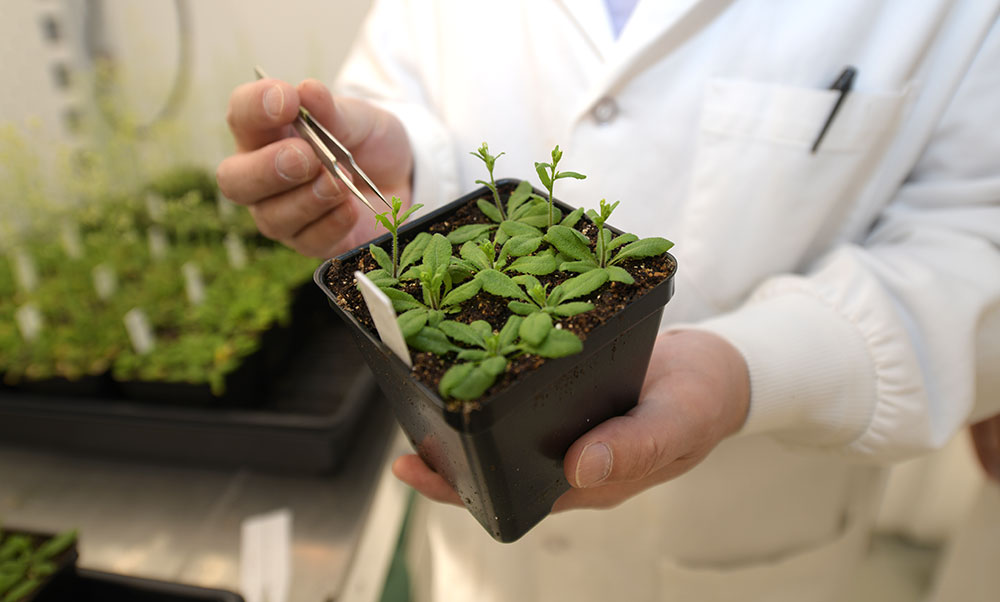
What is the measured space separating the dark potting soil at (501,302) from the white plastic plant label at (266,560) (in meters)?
0.52

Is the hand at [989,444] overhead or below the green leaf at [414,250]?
below

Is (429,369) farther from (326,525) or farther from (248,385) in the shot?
(248,385)

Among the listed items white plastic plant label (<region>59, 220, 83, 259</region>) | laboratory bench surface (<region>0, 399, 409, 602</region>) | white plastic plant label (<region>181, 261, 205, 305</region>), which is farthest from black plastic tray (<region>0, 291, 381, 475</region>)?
white plastic plant label (<region>59, 220, 83, 259</region>)

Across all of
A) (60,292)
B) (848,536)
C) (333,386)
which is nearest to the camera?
(848,536)

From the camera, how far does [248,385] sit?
40.4 inches

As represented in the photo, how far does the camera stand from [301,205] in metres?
0.61

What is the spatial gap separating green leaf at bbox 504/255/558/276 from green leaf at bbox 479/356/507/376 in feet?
0.27

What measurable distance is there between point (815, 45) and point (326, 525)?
0.88m

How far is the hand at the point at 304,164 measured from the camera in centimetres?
56

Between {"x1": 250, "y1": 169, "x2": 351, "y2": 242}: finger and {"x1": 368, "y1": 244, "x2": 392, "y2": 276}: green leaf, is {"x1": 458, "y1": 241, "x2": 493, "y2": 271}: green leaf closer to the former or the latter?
{"x1": 368, "y1": 244, "x2": 392, "y2": 276}: green leaf

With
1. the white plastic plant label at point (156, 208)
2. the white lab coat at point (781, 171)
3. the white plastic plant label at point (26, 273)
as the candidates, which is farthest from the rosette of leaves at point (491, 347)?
the white plastic plant label at point (156, 208)

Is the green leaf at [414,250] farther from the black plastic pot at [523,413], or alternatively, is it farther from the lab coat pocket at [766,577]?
the lab coat pocket at [766,577]

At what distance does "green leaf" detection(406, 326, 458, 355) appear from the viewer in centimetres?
39

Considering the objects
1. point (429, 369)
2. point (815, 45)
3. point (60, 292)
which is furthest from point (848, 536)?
point (60, 292)
